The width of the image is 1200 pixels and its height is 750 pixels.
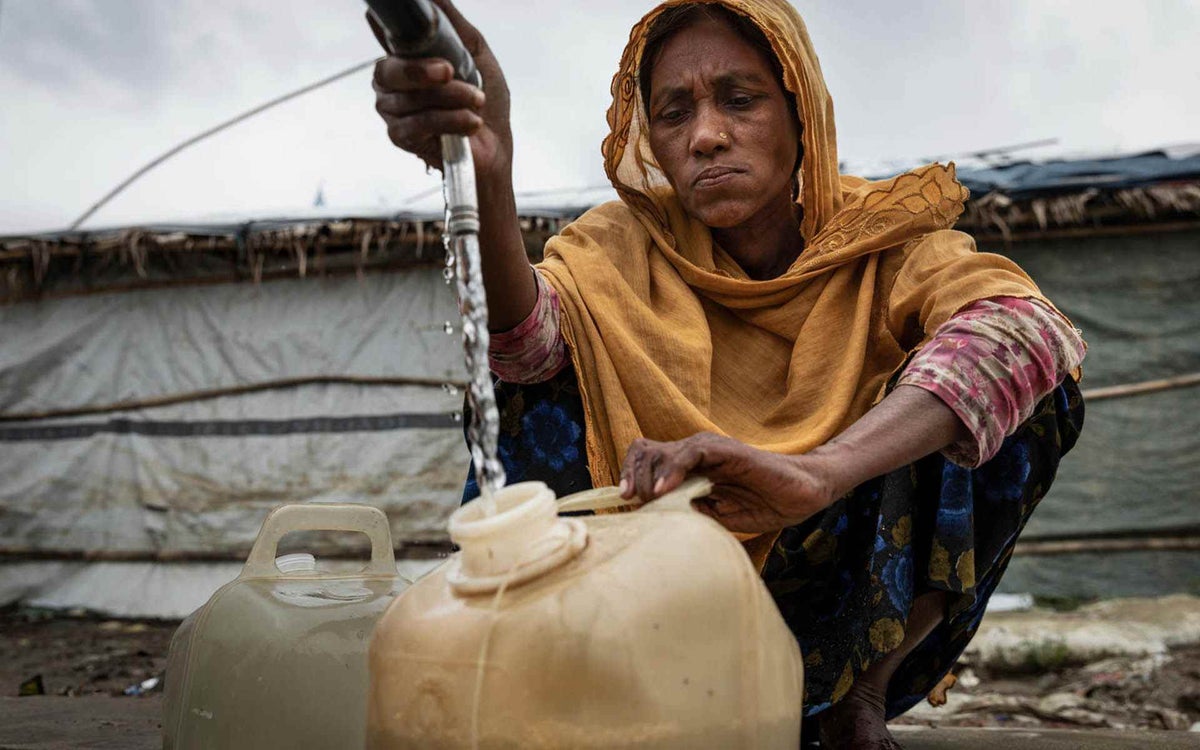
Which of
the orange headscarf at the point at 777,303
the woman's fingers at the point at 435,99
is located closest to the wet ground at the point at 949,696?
the orange headscarf at the point at 777,303

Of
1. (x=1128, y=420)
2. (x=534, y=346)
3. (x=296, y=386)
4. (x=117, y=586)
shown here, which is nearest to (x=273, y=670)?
(x=534, y=346)

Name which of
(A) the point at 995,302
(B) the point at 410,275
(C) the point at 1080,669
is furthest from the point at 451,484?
(A) the point at 995,302

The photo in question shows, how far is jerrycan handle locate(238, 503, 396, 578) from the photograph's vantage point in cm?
163

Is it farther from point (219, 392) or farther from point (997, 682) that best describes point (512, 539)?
point (219, 392)

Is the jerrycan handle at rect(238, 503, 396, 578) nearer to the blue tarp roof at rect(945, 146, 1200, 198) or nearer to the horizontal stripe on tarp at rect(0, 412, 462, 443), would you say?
the horizontal stripe on tarp at rect(0, 412, 462, 443)

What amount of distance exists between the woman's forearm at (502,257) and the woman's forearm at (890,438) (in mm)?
537

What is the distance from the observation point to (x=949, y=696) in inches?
150

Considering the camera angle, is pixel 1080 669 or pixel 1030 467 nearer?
pixel 1030 467

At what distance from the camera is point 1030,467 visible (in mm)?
1664

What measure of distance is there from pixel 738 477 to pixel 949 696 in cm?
307

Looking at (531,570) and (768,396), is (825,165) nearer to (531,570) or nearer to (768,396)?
(768,396)

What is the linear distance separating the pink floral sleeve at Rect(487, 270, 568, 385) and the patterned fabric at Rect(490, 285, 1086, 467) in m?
0.57

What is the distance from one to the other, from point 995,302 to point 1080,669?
3.20 meters

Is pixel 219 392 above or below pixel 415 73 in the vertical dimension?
below
